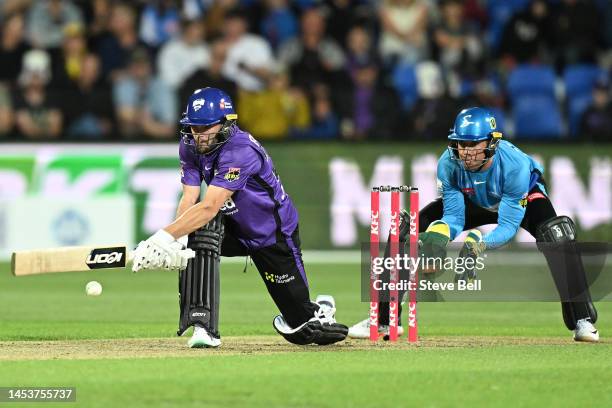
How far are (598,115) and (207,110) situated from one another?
10.9m

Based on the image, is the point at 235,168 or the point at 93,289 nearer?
the point at 93,289

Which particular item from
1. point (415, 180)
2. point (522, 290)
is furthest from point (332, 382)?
point (415, 180)

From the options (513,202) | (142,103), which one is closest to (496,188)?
(513,202)

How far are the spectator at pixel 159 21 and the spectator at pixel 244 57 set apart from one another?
0.99 m

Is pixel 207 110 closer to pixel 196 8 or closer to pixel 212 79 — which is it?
pixel 212 79

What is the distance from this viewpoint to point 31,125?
19844 mm

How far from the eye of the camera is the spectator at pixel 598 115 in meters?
19.9

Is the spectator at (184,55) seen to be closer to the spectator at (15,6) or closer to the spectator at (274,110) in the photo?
the spectator at (274,110)

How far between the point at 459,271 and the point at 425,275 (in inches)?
10.2

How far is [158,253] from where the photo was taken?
977 cm

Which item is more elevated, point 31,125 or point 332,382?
point 31,125

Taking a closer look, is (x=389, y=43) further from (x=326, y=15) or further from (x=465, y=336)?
(x=465, y=336)

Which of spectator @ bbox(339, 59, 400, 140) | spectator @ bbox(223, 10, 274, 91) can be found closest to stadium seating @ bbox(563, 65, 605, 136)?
spectator @ bbox(339, 59, 400, 140)

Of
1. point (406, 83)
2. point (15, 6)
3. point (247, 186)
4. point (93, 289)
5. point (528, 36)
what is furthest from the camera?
point (15, 6)
